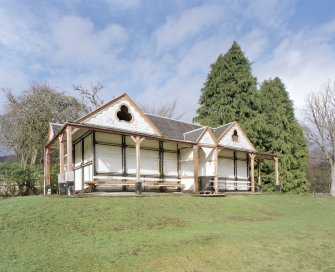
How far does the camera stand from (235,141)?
24.8 meters

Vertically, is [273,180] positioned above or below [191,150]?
below

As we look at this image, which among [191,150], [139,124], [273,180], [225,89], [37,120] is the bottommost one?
[273,180]

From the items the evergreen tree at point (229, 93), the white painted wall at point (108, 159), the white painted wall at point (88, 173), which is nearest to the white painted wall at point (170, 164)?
the white painted wall at point (108, 159)

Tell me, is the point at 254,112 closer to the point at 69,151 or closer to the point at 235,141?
the point at 235,141

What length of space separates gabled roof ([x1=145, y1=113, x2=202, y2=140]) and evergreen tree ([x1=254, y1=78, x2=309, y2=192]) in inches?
516

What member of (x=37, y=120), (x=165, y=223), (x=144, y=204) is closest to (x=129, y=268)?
(x=165, y=223)

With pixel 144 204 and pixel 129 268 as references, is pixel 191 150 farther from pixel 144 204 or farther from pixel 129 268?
pixel 129 268

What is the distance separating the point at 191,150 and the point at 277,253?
1403 centimetres

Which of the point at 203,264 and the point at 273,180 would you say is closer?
the point at 203,264

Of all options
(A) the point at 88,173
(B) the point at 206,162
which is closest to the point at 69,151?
(A) the point at 88,173

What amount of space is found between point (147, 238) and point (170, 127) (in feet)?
46.0

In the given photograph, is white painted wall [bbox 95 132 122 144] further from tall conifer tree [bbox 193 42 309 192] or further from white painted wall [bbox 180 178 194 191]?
tall conifer tree [bbox 193 42 309 192]

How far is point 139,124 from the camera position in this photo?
18766 millimetres

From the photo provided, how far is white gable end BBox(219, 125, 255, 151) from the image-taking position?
78.3ft
